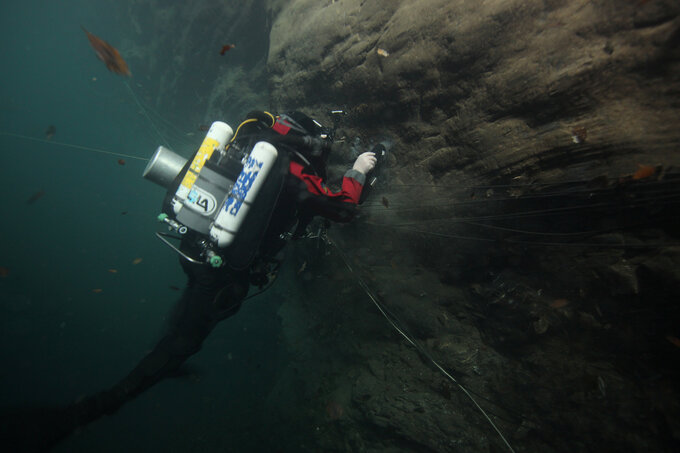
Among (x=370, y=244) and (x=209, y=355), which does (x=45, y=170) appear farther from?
(x=370, y=244)

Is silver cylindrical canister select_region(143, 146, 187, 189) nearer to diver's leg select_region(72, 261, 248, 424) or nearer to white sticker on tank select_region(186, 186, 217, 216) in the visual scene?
white sticker on tank select_region(186, 186, 217, 216)

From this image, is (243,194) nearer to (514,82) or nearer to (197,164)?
(197,164)

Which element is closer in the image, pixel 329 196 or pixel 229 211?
pixel 229 211

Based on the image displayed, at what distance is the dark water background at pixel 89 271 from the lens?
907 centimetres

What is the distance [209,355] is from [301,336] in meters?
6.50

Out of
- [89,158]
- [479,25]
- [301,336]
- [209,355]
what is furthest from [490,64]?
[89,158]

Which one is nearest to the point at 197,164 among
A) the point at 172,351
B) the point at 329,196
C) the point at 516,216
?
the point at 329,196

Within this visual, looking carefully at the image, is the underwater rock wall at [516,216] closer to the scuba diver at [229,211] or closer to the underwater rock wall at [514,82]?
the underwater rock wall at [514,82]

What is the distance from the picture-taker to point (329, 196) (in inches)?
122

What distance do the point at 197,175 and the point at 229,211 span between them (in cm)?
62

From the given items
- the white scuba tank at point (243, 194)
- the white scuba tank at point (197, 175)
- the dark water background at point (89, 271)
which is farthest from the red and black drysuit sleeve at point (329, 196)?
the dark water background at point (89, 271)

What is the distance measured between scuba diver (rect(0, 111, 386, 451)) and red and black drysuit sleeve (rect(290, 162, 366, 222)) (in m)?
0.01

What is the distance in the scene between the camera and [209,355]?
10.9 metres

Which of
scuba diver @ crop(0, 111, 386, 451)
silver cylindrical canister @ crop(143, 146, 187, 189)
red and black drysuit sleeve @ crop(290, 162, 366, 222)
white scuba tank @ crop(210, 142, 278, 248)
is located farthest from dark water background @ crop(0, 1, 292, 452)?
red and black drysuit sleeve @ crop(290, 162, 366, 222)
